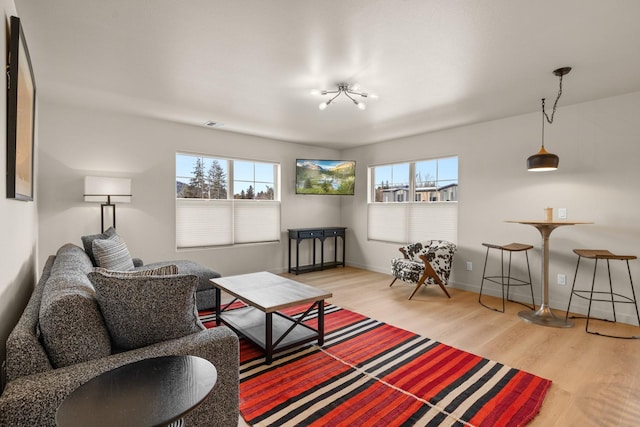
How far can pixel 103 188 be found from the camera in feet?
11.6

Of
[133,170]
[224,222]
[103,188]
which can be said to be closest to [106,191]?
[103,188]

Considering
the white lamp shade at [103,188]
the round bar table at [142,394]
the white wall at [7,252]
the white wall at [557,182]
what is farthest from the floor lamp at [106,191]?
the white wall at [557,182]

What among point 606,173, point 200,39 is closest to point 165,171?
point 200,39

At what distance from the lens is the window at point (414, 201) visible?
4.73 m

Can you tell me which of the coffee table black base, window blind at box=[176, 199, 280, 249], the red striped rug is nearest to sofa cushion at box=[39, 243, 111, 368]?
the red striped rug

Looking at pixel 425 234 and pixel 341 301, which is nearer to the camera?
pixel 341 301

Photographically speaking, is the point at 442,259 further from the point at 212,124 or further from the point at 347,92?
the point at 212,124

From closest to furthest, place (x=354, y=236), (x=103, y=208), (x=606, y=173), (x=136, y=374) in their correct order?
1. (x=136, y=374)
2. (x=606, y=173)
3. (x=103, y=208)
4. (x=354, y=236)

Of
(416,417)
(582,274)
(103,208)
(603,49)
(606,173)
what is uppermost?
(603,49)

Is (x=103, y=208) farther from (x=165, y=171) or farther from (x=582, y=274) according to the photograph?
(x=582, y=274)

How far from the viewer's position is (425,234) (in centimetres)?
502

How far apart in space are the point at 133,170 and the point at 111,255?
6.09ft

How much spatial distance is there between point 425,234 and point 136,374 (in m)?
4.57

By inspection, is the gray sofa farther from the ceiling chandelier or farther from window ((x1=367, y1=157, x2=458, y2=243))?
window ((x1=367, y1=157, x2=458, y2=243))
